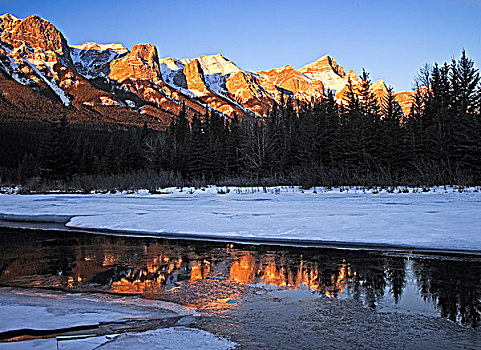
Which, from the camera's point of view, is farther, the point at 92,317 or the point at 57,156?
the point at 57,156

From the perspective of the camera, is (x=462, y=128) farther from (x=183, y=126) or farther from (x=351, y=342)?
(x=183, y=126)

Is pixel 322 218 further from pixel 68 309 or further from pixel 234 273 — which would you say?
pixel 68 309

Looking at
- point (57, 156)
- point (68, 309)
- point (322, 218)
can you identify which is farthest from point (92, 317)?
point (57, 156)

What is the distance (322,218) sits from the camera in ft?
39.3

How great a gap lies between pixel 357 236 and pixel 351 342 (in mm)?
6275

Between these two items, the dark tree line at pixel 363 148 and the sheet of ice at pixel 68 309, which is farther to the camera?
the dark tree line at pixel 363 148

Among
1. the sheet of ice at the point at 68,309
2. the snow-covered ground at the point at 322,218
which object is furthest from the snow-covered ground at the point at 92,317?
the snow-covered ground at the point at 322,218

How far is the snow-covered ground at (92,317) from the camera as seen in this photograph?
4.01 m

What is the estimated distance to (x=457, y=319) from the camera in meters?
4.76

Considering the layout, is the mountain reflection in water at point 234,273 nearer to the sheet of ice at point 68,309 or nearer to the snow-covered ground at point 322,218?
the sheet of ice at point 68,309

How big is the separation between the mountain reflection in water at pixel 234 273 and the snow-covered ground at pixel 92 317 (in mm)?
449

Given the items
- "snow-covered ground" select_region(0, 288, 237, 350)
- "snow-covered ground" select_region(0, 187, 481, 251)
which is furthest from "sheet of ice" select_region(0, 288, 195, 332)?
"snow-covered ground" select_region(0, 187, 481, 251)

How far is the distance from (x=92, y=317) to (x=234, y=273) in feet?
9.86

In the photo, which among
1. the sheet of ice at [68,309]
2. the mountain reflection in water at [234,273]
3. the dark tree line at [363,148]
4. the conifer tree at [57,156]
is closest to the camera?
the sheet of ice at [68,309]
